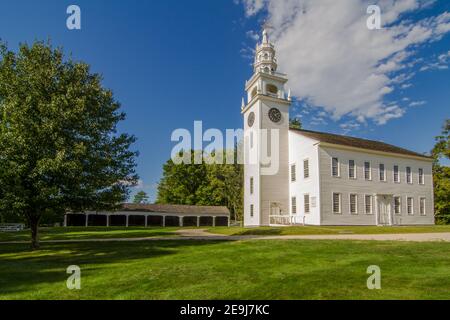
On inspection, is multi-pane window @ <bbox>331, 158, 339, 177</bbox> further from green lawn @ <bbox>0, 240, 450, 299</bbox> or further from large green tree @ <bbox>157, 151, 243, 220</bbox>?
large green tree @ <bbox>157, 151, 243, 220</bbox>

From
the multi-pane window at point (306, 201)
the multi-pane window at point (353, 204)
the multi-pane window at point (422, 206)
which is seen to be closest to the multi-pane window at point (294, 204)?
the multi-pane window at point (306, 201)

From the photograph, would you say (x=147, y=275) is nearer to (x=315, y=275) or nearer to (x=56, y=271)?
(x=56, y=271)

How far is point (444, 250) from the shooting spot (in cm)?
1095

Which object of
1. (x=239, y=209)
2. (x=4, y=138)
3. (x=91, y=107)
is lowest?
(x=239, y=209)

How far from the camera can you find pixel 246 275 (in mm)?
7762

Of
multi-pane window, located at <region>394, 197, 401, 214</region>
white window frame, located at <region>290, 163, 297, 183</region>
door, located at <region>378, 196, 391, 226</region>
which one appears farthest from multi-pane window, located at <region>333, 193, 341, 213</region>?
multi-pane window, located at <region>394, 197, 401, 214</region>

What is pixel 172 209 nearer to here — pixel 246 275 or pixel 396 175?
pixel 396 175

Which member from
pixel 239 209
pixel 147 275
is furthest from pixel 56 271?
pixel 239 209

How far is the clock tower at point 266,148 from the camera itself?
3012cm
